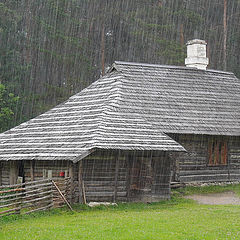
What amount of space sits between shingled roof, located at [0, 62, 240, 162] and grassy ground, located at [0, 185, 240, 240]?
1963mm

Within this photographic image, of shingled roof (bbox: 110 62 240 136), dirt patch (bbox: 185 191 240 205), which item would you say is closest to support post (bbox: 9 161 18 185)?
shingled roof (bbox: 110 62 240 136)

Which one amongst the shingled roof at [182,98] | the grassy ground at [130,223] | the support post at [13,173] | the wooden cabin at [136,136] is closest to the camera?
the grassy ground at [130,223]

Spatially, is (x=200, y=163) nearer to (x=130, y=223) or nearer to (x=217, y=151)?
(x=217, y=151)

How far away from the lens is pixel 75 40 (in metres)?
38.3

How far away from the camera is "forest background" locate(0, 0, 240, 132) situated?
37062 millimetres

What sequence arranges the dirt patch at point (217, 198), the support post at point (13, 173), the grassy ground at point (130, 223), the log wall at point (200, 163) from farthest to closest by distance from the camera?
the log wall at point (200, 163) → the support post at point (13, 173) → the dirt patch at point (217, 198) → the grassy ground at point (130, 223)

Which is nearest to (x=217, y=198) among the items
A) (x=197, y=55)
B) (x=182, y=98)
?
(x=182, y=98)

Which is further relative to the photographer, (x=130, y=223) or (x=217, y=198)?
Answer: (x=217, y=198)

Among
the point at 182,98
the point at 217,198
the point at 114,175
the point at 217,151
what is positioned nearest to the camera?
the point at 114,175

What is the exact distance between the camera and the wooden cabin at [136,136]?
1867cm

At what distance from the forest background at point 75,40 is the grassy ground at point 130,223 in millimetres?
20118

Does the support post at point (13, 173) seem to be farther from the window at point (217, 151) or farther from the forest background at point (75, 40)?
the forest background at point (75, 40)

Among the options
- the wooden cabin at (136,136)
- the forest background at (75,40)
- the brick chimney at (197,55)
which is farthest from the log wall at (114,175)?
the forest background at (75,40)

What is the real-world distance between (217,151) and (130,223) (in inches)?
415
